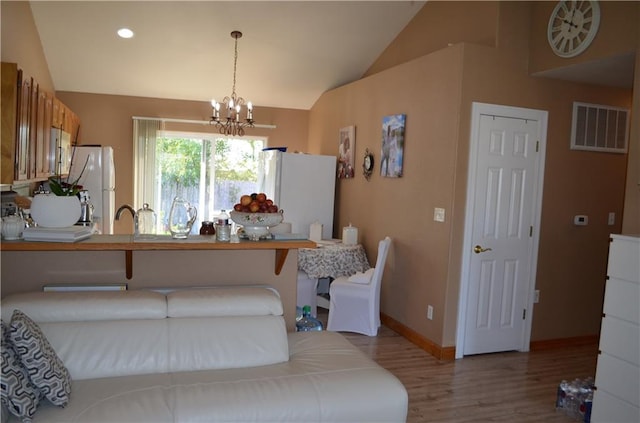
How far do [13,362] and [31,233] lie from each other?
0.79 meters

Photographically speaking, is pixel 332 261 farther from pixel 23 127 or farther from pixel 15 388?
pixel 15 388

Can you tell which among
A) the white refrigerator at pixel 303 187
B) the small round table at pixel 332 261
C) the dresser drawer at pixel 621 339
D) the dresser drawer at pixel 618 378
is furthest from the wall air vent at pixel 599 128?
the white refrigerator at pixel 303 187

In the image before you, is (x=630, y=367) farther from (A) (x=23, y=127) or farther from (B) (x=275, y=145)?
(B) (x=275, y=145)

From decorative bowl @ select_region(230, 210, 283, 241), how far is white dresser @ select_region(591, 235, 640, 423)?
77.2 inches

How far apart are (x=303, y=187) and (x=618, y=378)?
153 inches

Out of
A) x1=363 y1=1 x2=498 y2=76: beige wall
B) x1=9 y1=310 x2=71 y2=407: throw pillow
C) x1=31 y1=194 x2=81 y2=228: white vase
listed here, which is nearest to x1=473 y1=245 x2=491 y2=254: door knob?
x1=363 y1=1 x2=498 y2=76: beige wall

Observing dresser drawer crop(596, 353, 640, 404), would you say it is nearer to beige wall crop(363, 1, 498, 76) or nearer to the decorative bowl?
the decorative bowl

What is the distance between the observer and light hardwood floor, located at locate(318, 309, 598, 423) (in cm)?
311

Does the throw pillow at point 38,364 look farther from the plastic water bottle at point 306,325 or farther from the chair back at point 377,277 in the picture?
the chair back at point 377,277

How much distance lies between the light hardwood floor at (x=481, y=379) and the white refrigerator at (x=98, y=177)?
11.1 ft

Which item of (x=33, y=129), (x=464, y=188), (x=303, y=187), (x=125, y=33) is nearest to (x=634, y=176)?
(x=464, y=188)

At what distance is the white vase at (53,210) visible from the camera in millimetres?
2461

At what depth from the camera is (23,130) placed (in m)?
3.71

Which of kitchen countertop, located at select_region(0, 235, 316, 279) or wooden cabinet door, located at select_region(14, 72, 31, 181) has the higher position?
wooden cabinet door, located at select_region(14, 72, 31, 181)
